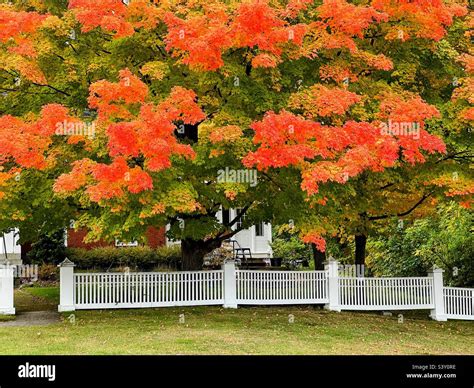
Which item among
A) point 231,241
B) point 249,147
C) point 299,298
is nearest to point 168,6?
point 249,147

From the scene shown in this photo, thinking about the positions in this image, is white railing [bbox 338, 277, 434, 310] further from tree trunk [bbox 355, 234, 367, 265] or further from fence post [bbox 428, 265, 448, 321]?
tree trunk [bbox 355, 234, 367, 265]

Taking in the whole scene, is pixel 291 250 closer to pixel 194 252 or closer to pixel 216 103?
pixel 194 252

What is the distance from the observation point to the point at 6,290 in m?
17.2

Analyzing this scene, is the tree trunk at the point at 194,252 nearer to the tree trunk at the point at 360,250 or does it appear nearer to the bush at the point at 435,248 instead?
the tree trunk at the point at 360,250

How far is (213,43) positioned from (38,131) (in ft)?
15.0

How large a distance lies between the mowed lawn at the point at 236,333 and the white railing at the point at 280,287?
14.1 inches

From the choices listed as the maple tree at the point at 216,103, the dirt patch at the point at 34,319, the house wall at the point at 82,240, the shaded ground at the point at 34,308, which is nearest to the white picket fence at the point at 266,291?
the dirt patch at the point at 34,319

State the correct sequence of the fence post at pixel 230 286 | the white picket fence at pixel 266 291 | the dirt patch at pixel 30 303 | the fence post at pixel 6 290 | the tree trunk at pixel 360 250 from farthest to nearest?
1. the tree trunk at pixel 360 250
2. the fence post at pixel 230 286
3. the dirt patch at pixel 30 303
4. the white picket fence at pixel 266 291
5. the fence post at pixel 6 290

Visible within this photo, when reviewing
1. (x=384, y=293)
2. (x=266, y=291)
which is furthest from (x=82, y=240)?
(x=384, y=293)

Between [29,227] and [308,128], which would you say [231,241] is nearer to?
[29,227]

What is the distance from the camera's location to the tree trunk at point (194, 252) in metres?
20.0

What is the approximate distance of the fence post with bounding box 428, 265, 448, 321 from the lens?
19.9 metres

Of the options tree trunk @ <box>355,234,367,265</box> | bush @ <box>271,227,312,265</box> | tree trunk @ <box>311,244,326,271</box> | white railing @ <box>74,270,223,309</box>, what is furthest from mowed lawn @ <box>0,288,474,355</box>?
bush @ <box>271,227,312,265</box>

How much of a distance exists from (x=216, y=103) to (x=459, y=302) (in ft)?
33.6
